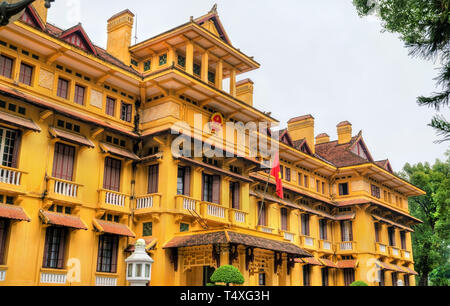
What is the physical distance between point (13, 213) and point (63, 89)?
6499 mm

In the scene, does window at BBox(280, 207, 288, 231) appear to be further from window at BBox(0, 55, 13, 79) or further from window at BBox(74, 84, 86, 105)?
window at BBox(0, 55, 13, 79)

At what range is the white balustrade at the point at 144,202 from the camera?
22.2 m

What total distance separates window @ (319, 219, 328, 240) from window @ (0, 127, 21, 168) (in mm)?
25633

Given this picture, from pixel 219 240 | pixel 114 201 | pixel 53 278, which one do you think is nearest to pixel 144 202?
pixel 114 201

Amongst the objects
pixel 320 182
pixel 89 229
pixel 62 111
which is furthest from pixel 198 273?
pixel 320 182

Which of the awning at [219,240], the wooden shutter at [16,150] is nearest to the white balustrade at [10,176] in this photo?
the wooden shutter at [16,150]

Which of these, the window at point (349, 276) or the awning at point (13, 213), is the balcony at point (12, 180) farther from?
the window at point (349, 276)

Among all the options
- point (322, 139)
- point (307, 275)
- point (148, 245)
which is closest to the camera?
point (148, 245)

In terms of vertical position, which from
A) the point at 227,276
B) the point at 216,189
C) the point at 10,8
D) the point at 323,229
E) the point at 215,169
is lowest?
the point at 227,276

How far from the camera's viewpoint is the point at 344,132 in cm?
4462

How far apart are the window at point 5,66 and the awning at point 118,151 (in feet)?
16.6

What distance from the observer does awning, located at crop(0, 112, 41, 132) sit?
1773cm

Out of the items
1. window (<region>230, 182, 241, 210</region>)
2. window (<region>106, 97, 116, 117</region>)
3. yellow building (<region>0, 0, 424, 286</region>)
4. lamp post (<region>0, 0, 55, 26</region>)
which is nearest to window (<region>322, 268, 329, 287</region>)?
yellow building (<region>0, 0, 424, 286</region>)

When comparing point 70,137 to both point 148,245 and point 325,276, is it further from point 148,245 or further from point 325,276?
point 325,276
